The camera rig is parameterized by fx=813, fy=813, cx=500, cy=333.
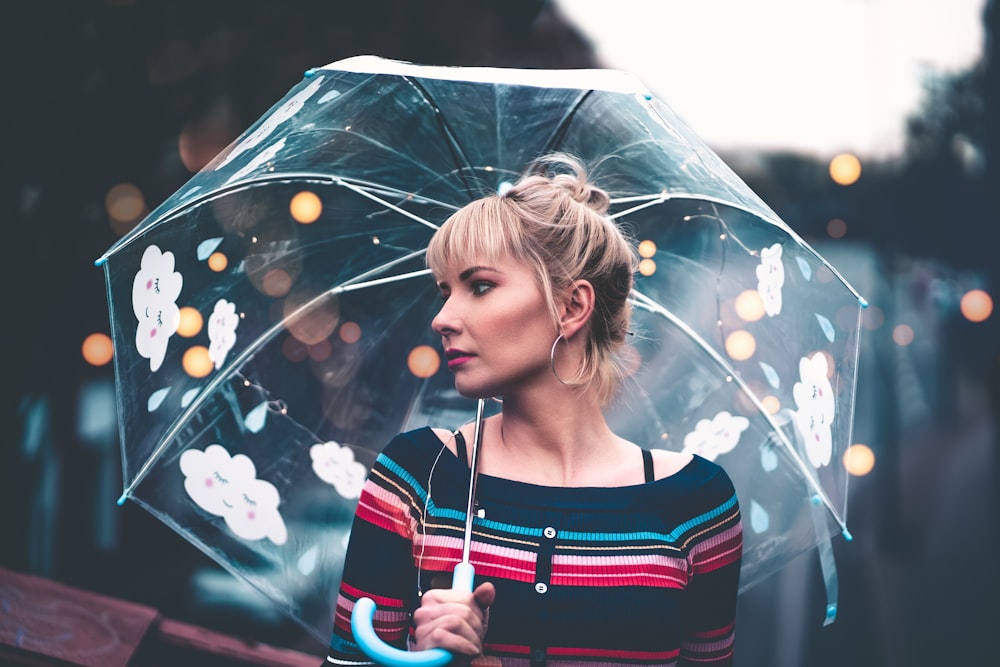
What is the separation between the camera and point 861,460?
423cm

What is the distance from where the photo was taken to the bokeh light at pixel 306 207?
5.41ft

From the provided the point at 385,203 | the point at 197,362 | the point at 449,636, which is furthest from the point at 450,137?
the point at 449,636

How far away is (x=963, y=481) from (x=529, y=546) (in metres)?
3.72

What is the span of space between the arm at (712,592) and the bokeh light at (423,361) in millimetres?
701

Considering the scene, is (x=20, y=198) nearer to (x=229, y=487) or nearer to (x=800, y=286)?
(x=229, y=487)

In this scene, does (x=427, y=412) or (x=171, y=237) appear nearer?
(x=171, y=237)

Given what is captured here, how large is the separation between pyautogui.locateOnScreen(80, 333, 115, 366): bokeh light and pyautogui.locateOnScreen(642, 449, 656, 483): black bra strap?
2.42 meters

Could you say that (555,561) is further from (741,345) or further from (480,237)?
(741,345)

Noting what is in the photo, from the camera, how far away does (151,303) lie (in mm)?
1540

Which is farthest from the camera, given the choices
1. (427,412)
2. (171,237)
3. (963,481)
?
(963,481)

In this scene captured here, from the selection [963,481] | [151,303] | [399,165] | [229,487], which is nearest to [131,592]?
[229,487]

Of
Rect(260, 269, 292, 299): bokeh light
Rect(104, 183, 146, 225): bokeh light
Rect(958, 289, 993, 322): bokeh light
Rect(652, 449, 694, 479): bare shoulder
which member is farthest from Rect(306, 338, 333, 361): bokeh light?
Rect(958, 289, 993, 322): bokeh light

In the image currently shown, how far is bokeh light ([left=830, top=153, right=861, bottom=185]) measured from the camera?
4.16 meters

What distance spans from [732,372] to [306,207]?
3.16 feet
